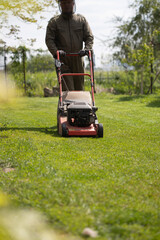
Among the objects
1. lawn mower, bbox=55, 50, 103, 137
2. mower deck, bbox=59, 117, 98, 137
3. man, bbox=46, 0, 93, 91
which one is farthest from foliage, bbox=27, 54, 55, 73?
mower deck, bbox=59, 117, 98, 137

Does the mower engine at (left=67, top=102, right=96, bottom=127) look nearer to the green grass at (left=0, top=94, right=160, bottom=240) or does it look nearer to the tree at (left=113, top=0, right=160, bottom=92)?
the green grass at (left=0, top=94, right=160, bottom=240)

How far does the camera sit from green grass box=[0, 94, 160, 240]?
73.8 inches

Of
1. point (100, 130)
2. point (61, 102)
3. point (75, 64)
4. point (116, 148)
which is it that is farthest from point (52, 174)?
point (75, 64)

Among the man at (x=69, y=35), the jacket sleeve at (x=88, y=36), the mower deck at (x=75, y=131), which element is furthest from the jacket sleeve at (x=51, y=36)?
the mower deck at (x=75, y=131)

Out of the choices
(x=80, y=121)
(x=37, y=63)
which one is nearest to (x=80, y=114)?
(x=80, y=121)

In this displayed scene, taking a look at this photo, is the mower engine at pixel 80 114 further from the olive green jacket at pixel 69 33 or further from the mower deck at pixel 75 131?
the olive green jacket at pixel 69 33

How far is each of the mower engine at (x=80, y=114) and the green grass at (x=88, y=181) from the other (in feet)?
1.10

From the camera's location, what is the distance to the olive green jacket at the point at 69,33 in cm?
532

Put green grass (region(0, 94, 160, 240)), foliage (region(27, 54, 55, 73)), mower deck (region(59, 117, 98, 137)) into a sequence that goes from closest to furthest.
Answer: green grass (region(0, 94, 160, 240)), mower deck (region(59, 117, 98, 137)), foliage (region(27, 54, 55, 73))

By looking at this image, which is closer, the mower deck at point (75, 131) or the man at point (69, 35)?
the mower deck at point (75, 131)

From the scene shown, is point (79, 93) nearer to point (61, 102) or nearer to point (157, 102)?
point (61, 102)

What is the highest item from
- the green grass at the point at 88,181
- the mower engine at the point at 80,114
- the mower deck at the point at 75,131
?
the mower engine at the point at 80,114

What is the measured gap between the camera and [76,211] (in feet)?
6.53

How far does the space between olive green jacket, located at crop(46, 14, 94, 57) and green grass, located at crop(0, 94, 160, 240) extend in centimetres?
168
